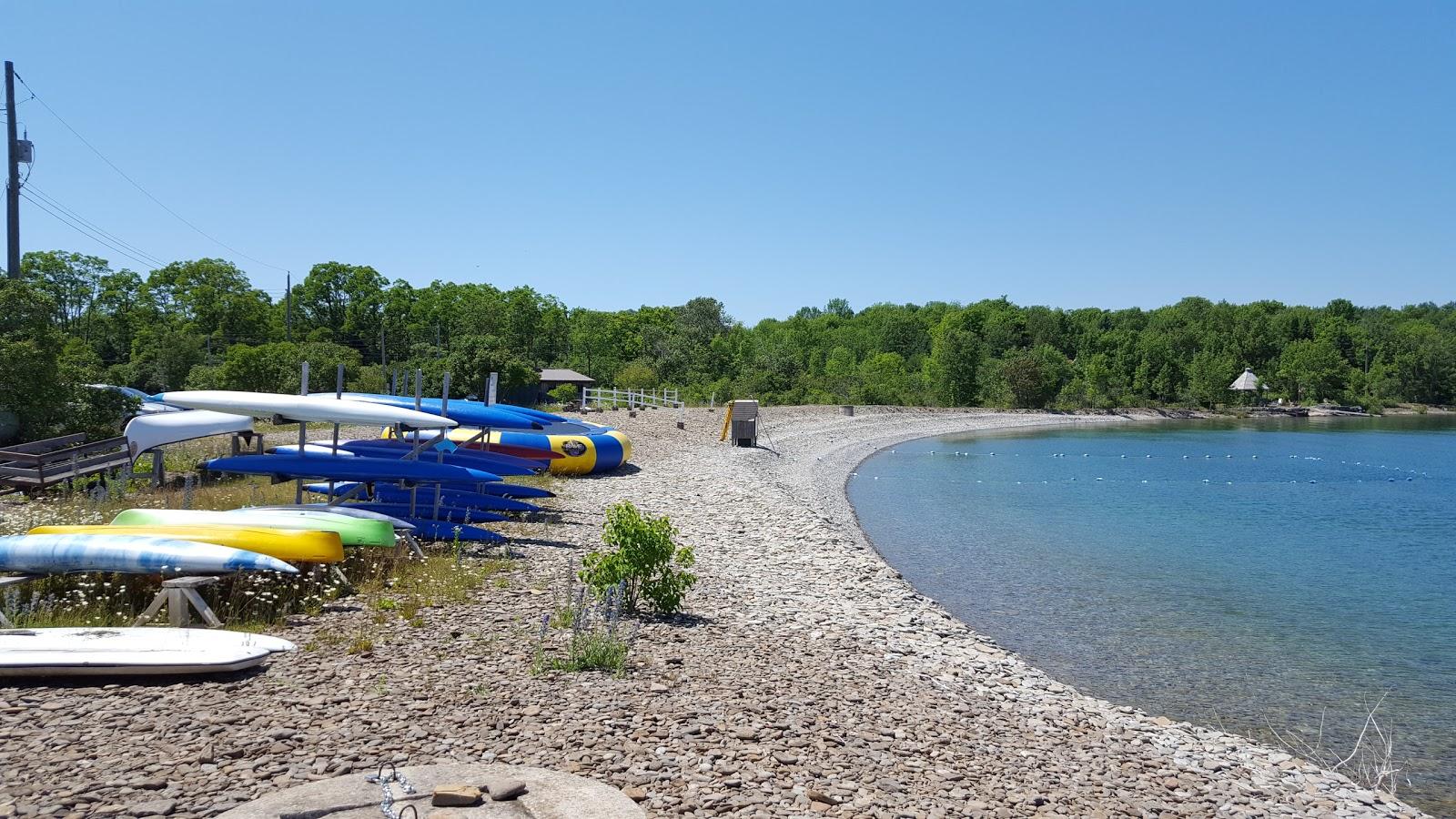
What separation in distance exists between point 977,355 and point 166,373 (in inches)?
2581

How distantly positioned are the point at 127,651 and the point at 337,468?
599cm

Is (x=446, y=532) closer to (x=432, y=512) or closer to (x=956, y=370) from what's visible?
(x=432, y=512)

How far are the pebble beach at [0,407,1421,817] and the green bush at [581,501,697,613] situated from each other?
0.47m

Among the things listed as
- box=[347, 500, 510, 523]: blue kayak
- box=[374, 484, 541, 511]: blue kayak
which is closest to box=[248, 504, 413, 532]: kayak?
box=[347, 500, 510, 523]: blue kayak

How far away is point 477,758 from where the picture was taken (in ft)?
19.5

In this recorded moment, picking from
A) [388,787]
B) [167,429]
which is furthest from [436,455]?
[388,787]

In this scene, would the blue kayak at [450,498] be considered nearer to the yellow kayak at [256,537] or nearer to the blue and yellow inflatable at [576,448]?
the yellow kayak at [256,537]

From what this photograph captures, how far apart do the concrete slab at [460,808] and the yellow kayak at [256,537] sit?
16.1 ft

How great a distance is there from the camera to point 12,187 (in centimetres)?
2416

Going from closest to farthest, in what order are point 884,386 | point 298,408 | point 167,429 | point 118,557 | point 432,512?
point 118,557, point 298,408, point 432,512, point 167,429, point 884,386

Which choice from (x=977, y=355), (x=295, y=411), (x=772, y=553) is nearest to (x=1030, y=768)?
(x=772, y=553)

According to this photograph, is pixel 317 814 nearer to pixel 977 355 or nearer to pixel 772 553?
pixel 772 553

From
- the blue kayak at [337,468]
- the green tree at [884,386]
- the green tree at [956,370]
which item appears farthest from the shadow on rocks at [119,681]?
the green tree at [956,370]

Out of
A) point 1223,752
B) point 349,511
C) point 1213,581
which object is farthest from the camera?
point 1213,581
